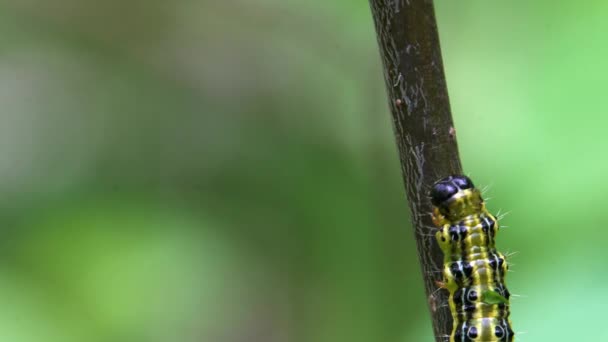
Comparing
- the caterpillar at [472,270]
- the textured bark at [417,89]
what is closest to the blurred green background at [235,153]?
the caterpillar at [472,270]

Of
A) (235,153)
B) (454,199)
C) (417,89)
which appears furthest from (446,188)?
(235,153)

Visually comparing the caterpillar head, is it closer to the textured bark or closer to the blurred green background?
the textured bark

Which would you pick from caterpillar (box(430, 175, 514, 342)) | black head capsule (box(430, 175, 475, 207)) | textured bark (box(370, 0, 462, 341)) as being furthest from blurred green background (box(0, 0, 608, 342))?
textured bark (box(370, 0, 462, 341))

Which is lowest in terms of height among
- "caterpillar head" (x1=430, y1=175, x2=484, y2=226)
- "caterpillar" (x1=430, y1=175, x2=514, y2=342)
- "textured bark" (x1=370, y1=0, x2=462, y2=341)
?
"caterpillar" (x1=430, y1=175, x2=514, y2=342)

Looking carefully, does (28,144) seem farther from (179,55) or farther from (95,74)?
(179,55)

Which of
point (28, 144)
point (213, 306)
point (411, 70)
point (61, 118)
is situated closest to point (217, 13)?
point (61, 118)

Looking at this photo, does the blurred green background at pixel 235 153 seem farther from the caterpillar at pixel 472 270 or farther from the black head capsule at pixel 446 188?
the black head capsule at pixel 446 188

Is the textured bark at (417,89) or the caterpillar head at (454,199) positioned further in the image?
the caterpillar head at (454,199)
